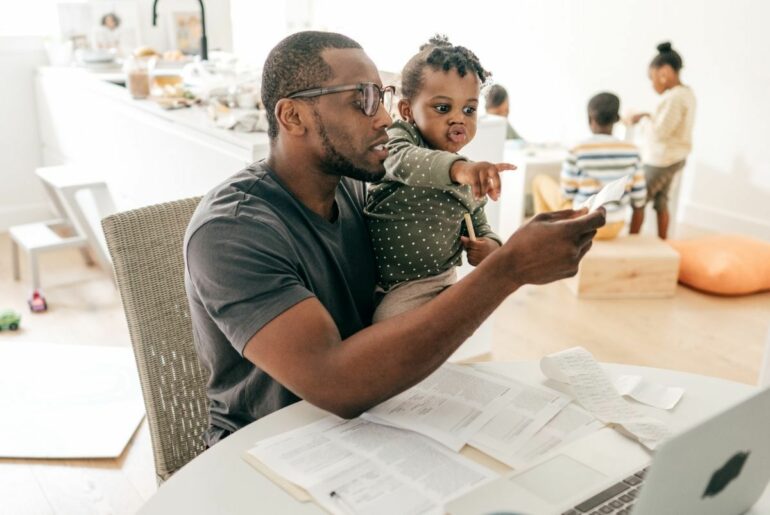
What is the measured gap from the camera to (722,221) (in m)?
4.71

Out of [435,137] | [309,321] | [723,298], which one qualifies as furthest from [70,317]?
[723,298]

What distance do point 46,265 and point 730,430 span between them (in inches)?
156

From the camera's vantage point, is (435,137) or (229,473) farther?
(435,137)

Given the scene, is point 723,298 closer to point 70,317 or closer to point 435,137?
point 435,137

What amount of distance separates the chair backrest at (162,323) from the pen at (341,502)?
595 mm

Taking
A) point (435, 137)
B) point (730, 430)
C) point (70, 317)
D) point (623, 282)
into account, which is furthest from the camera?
point (623, 282)

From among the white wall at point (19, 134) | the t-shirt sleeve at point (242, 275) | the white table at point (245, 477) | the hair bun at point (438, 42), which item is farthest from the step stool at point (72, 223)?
the white table at point (245, 477)

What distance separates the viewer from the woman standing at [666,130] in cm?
430

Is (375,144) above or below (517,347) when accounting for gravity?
above

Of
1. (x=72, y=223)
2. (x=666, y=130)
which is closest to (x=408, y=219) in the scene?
(x=72, y=223)

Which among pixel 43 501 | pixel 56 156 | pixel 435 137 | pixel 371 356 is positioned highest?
pixel 435 137

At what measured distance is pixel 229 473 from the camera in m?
1.07

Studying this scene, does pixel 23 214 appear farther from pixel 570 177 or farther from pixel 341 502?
pixel 341 502

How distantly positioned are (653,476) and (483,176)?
736mm
